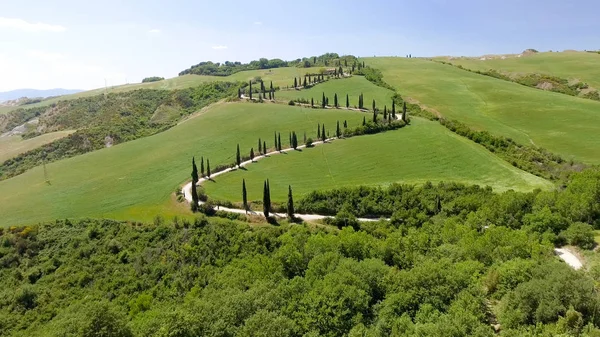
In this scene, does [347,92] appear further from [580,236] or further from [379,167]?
[580,236]

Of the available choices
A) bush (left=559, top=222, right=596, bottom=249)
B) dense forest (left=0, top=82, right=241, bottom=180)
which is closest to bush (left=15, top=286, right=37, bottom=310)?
bush (left=559, top=222, right=596, bottom=249)

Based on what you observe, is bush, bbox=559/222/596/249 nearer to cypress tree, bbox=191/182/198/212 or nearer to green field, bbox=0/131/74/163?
cypress tree, bbox=191/182/198/212

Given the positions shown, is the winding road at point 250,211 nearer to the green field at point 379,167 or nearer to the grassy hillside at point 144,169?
the green field at point 379,167

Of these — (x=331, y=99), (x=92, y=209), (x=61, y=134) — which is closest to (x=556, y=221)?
(x=92, y=209)

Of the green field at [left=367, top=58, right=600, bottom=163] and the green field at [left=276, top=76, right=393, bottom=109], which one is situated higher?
the green field at [left=276, top=76, right=393, bottom=109]

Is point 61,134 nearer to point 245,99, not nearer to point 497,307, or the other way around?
point 245,99

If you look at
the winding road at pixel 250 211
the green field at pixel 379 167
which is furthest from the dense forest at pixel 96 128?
the green field at pixel 379 167
